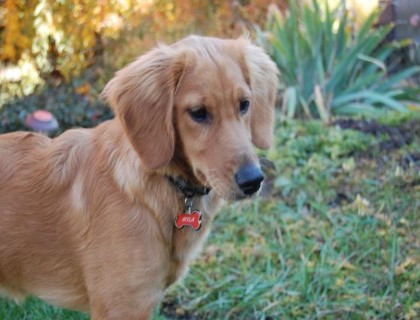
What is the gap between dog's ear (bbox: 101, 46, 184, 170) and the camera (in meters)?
2.90

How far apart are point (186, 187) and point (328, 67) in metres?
4.93

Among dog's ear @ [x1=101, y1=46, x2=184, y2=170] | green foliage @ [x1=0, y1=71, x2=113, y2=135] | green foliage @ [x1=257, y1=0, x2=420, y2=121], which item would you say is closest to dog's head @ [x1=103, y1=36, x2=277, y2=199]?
dog's ear @ [x1=101, y1=46, x2=184, y2=170]

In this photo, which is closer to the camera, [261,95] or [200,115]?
[200,115]

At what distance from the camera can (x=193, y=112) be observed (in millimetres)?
2943

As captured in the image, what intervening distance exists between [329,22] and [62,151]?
17.2 feet

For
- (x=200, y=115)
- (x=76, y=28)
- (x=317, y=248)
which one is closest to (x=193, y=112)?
(x=200, y=115)

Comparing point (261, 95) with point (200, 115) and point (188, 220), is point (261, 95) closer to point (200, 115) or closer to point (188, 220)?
point (200, 115)

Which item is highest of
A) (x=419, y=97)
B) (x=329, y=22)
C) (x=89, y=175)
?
(x=89, y=175)

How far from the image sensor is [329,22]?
25.1ft

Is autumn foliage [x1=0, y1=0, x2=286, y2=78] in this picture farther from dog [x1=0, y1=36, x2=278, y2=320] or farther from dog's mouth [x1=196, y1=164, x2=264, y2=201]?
dog's mouth [x1=196, y1=164, x2=264, y2=201]

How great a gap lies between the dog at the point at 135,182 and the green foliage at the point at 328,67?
427 centimetres

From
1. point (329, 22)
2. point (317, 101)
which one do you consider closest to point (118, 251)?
point (317, 101)

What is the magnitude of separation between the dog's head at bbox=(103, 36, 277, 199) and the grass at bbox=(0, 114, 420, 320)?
144cm

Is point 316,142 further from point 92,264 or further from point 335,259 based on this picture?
point 92,264
